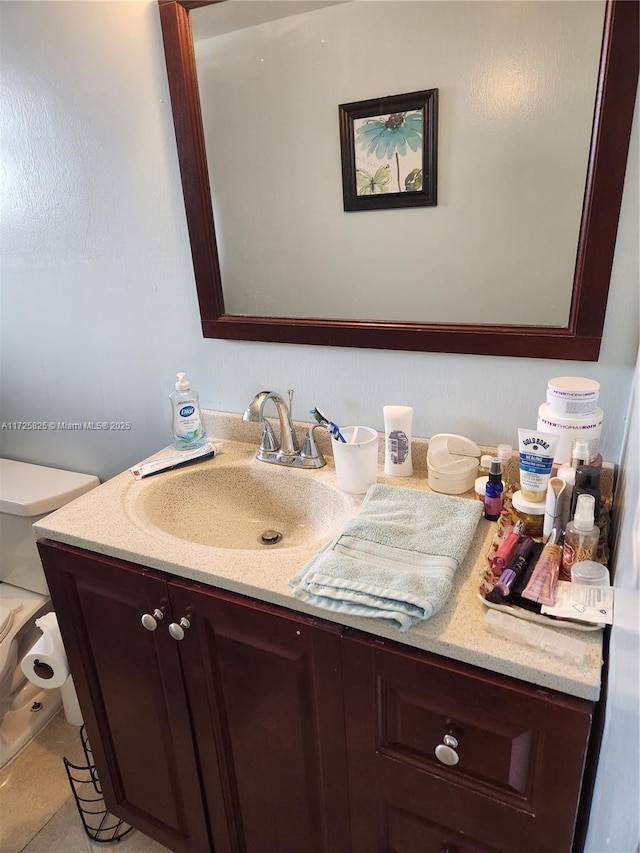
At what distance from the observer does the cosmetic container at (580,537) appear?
0.78 meters

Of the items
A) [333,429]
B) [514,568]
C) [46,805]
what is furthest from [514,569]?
[46,805]

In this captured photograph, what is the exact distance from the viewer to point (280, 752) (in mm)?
958

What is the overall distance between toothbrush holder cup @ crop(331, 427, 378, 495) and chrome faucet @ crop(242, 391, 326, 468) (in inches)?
4.8

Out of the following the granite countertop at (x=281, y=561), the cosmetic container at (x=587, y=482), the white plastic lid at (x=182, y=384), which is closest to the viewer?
the granite countertop at (x=281, y=561)

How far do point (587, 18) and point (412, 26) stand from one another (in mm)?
278

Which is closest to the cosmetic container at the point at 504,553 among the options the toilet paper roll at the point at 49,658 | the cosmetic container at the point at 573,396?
the cosmetic container at the point at 573,396

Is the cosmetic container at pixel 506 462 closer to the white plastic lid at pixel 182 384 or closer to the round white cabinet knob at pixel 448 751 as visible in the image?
the round white cabinet knob at pixel 448 751

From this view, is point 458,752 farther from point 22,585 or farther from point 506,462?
point 22,585

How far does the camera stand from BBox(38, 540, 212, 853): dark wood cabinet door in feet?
3.33

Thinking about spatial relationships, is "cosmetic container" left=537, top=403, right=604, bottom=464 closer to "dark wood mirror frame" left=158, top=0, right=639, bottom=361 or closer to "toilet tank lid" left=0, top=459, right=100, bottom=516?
"dark wood mirror frame" left=158, top=0, right=639, bottom=361

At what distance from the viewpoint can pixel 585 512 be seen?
78 cm

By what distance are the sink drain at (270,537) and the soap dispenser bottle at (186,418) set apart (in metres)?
0.29

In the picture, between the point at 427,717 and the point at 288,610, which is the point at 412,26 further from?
the point at 427,717

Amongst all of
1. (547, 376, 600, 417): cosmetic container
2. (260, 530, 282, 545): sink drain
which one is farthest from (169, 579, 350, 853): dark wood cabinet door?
(547, 376, 600, 417): cosmetic container
